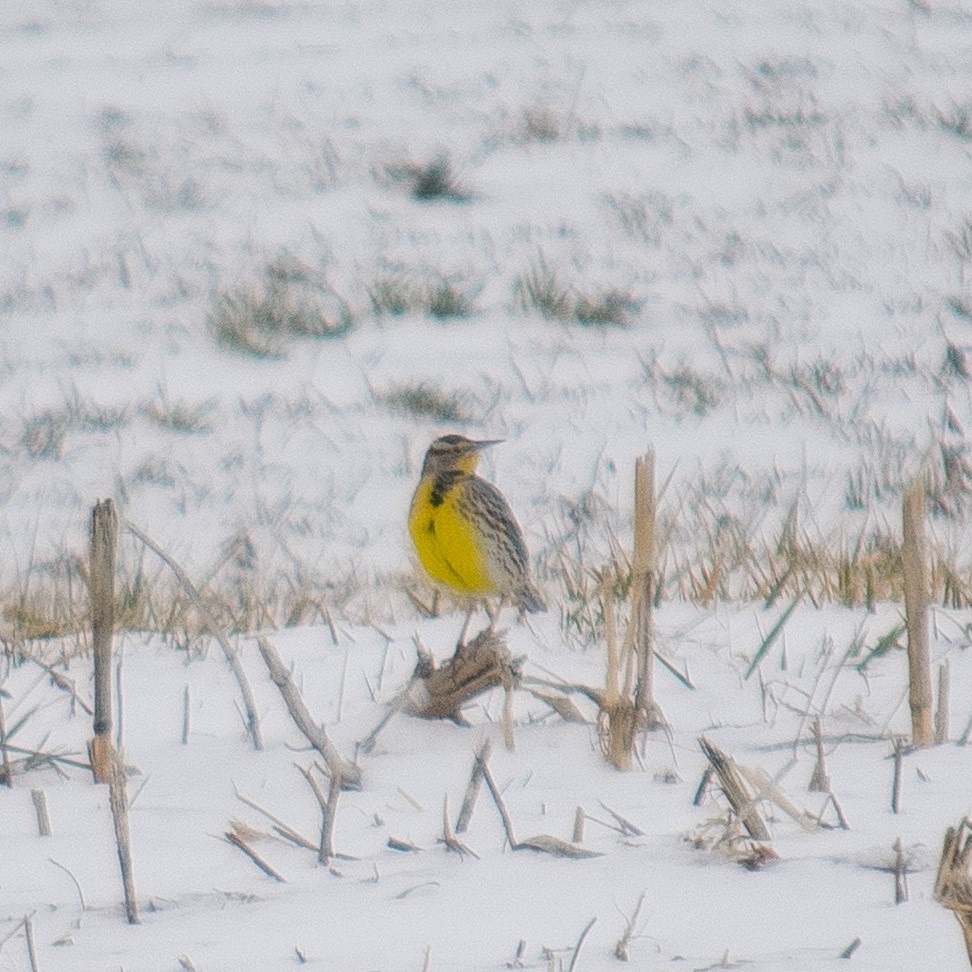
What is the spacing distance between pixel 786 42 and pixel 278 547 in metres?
7.28

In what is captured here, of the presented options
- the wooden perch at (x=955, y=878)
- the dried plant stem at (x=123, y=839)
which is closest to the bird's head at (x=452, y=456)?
the dried plant stem at (x=123, y=839)

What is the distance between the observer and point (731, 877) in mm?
2367

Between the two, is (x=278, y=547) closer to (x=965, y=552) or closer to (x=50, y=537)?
(x=50, y=537)

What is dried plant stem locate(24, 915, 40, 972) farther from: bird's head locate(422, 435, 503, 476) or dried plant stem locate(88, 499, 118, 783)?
bird's head locate(422, 435, 503, 476)

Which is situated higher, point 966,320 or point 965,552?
point 966,320

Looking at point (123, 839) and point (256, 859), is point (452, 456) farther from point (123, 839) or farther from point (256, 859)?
point (123, 839)

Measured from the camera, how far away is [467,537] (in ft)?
19.5

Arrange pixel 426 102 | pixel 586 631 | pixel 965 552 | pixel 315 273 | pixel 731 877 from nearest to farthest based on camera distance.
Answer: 1. pixel 731 877
2. pixel 586 631
3. pixel 965 552
4. pixel 315 273
5. pixel 426 102

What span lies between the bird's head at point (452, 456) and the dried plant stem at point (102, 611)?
3.25m

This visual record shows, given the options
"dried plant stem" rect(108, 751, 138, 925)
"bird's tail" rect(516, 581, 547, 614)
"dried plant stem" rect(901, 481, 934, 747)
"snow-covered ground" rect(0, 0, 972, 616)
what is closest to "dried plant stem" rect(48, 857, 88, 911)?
"dried plant stem" rect(108, 751, 138, 925)

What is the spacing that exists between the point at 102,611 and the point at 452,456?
357 cm

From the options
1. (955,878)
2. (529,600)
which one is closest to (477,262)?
(529,600)

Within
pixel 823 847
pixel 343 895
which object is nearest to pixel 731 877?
pixel 823 847

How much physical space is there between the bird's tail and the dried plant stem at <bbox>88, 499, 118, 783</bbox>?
230 centimetres
